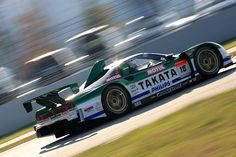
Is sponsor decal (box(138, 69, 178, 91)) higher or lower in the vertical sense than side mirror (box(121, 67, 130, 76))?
lower

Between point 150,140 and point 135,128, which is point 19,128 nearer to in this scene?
point 135,128

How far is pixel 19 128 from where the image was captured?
1839 cm

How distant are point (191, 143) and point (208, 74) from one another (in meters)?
6.12

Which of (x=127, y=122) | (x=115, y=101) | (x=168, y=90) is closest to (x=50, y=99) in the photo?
(x=115, y=101)

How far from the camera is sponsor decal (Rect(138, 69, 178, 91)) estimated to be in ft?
37.8

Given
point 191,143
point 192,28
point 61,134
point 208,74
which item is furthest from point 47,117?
point 192,28

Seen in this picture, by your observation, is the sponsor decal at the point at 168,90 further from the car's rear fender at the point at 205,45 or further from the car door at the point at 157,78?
the car's rear fender at the point at 205,45

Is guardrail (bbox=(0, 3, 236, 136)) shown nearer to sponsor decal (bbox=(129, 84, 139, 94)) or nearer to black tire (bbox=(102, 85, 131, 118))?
sponsor decal (bbox=(129, 84, 139, 94))

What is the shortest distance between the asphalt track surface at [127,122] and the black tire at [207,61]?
7.1 inches

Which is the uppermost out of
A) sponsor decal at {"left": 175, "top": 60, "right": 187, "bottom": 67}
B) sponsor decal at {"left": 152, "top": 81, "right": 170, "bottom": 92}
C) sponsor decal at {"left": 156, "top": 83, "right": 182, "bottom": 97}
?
sponsor decal at {"left": 175, "top": 60, "right": 187, "bottom": 67}

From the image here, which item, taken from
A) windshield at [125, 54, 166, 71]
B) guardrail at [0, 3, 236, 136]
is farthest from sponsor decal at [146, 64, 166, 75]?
guardrail at [0, 3, 236, 136]

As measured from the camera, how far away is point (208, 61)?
1223cm

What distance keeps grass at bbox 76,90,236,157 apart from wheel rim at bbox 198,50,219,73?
2886mm

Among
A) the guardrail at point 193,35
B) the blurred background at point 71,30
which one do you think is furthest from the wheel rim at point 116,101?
the blurred background at point 71,30
